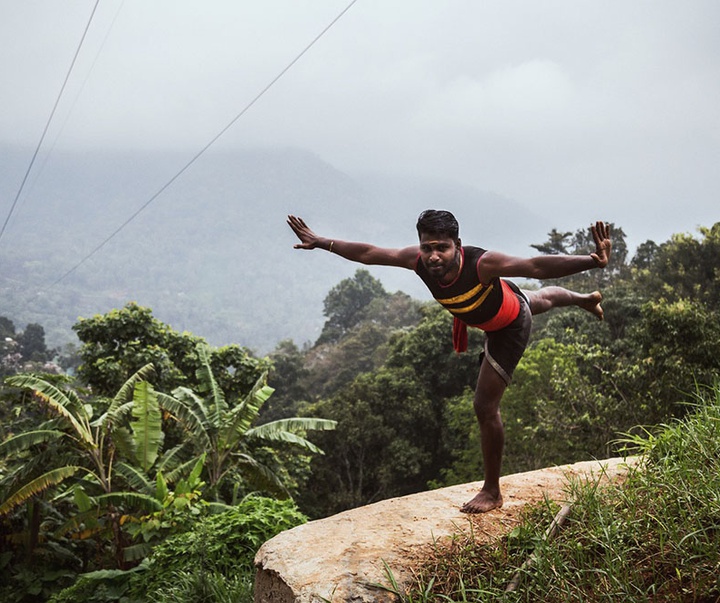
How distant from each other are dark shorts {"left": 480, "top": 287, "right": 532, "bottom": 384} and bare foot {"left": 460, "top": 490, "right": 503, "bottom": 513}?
33.8 inches

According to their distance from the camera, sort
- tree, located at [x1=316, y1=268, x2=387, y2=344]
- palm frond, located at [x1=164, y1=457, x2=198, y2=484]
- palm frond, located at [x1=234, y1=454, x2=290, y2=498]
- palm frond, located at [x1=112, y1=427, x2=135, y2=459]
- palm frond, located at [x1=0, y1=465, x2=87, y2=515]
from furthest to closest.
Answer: tree, located at [x1=316, y1=268, x2=387, y2=344], palm frond, located at [x1=234, y1=454, x2=290, y2=498], palm frond, located at [x1=164, y1=457, x2=198, y2=484], palm frond, located at [x1=112, y1=427, x2=135, y2=459], palm frond, located at [x1=0, y1=465, x2=87, y2=515]

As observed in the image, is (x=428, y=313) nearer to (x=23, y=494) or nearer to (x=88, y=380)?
(x=88, y=380)

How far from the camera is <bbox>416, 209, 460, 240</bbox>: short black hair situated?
4.49m

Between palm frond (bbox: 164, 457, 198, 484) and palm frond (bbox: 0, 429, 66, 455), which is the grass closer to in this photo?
palm frond (bbox: 164, 457, 198, 484)

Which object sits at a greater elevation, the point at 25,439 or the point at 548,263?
the point at 548,263

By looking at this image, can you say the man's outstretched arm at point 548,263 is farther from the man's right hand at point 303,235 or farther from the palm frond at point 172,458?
the palm frond at point 172,458

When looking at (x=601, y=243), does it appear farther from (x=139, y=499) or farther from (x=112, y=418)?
(x=112, y=418)

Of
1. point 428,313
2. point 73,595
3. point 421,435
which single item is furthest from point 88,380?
point 428,313

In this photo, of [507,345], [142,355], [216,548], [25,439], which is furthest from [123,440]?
[507,345]

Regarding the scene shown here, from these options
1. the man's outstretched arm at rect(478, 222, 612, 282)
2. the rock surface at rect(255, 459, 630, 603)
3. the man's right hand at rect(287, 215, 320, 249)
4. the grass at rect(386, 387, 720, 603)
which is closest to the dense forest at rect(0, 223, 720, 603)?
the grass at rect(386, 387, 720, 603)

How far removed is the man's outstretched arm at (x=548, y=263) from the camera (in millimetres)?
3842

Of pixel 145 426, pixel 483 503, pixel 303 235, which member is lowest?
pixel 483 503

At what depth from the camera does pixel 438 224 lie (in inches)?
177

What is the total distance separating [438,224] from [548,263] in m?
0.80
